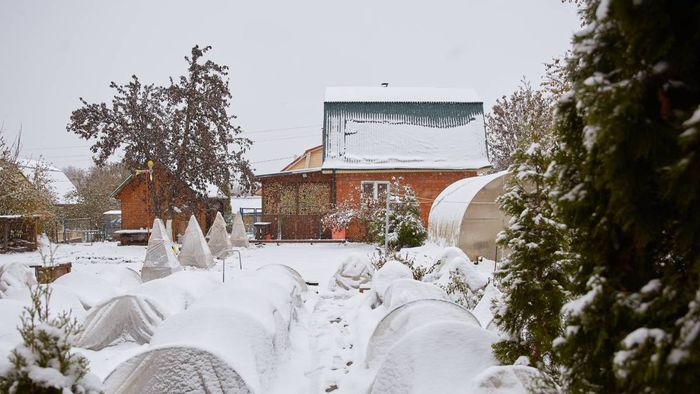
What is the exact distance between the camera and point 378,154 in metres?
24.6

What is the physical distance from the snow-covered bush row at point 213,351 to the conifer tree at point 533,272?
8.19 ft

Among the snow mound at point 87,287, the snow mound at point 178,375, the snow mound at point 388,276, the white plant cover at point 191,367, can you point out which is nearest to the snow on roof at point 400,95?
the snow mound at point 388,276

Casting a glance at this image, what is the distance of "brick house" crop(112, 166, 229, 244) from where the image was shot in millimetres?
25531

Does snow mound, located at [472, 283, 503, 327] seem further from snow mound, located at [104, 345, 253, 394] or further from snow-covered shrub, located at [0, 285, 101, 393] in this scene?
snow-covered shrub, located at [0, 285, 101, 393]

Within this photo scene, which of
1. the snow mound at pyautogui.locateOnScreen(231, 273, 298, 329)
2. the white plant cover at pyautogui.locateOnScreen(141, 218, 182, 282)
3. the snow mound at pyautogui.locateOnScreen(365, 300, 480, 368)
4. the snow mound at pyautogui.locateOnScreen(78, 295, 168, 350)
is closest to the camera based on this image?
the snow mound at pyautogui.locateOnScreen(365, 300, 480, 368)

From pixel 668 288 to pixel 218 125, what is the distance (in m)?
25.4

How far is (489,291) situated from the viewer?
7.49 m

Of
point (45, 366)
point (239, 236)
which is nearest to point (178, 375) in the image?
point (45, 366)

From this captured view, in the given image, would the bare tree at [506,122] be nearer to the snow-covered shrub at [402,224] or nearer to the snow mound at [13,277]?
the snow-covered shrub at [402,224]

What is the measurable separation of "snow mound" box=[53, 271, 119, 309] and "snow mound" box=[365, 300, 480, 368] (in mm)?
5664

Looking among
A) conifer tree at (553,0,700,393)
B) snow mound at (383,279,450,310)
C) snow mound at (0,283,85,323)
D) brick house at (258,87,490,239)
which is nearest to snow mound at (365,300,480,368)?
snow mound at (383,279,450,310)

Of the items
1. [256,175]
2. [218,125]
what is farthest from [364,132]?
[218,125]

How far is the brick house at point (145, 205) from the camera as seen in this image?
25.5 meters

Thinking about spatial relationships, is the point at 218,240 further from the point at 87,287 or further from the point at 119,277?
the point at 87,287
